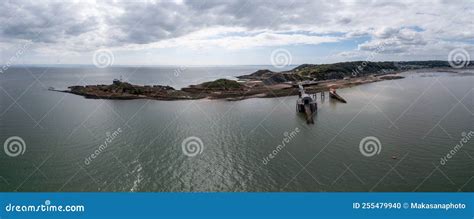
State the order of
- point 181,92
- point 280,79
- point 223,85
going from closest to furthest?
point 181,92, point 223,85, point 280,79

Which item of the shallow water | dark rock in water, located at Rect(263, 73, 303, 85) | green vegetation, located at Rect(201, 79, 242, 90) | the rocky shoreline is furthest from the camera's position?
dark rock in water, located at Rect(263, 73, 303, 85)

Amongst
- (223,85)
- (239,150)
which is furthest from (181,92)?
(239,150)

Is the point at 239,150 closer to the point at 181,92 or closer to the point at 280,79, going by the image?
the point at 181,92

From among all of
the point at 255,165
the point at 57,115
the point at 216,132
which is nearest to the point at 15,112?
the point at 57,115

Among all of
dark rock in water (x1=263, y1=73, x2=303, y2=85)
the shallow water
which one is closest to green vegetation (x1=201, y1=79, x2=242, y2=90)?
dark rock in water (x1=263, y1=73, x2=303, y2=85)

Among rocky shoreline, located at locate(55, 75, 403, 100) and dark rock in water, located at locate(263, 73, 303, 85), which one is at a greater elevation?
dark rock in water, located at locate(263, 73, 303, 85)

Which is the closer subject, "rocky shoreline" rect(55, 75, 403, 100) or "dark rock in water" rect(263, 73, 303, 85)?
"rocky shoreline" rect(55, 75, 403, 100)

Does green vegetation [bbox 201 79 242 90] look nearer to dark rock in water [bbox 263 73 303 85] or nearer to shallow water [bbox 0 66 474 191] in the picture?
dark rock in water [bbox 263 73 303 85]

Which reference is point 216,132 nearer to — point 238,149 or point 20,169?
point 238,149

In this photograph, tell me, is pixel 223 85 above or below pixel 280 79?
below
